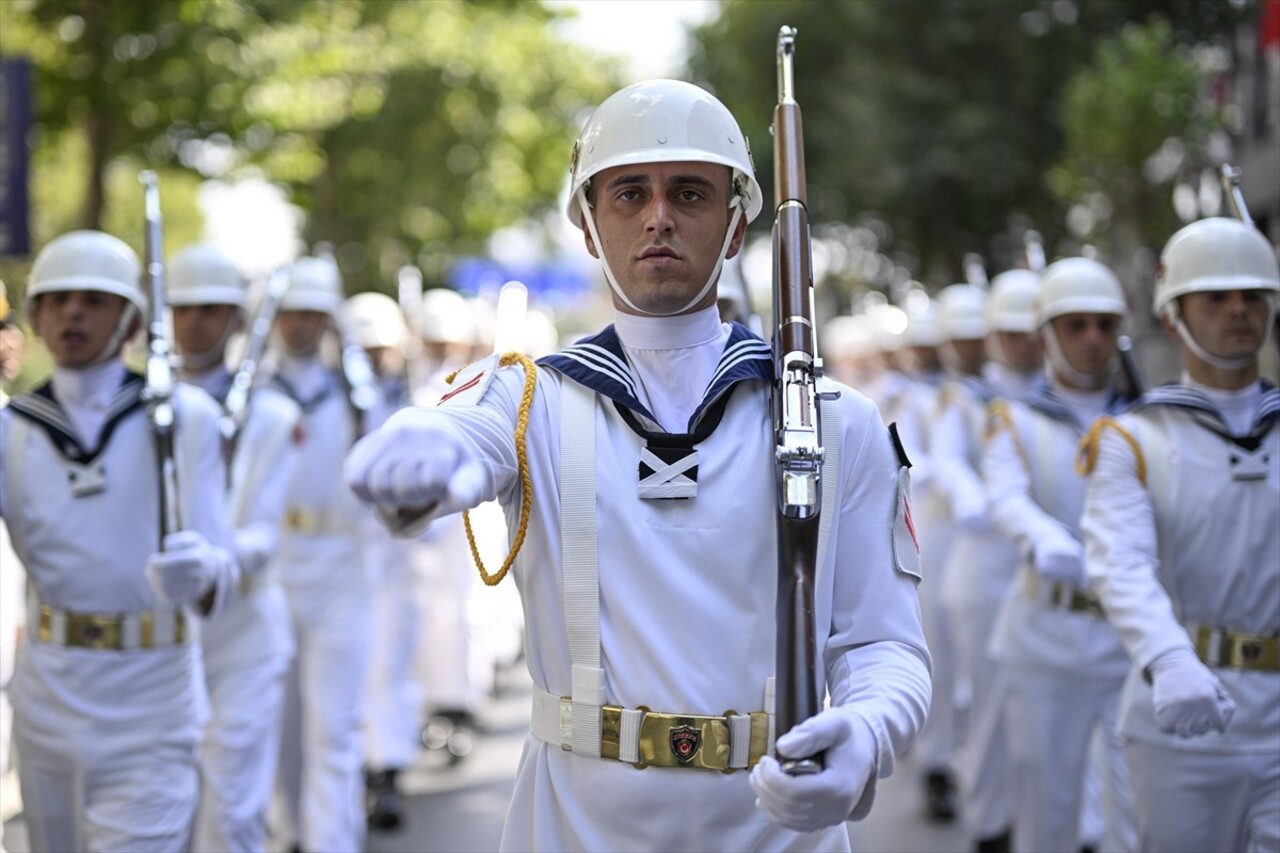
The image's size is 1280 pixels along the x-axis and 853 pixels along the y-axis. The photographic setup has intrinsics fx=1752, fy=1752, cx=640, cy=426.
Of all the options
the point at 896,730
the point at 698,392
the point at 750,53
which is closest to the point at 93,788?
the point at 698,392

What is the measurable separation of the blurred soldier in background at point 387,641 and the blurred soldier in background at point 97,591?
115 inches

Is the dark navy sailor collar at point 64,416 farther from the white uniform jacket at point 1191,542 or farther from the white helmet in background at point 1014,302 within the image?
the white helmet in background at point 1014,302

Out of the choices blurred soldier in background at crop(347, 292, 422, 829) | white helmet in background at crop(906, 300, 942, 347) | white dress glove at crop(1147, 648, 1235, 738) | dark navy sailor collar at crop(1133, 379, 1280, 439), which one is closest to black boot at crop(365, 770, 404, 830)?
blurred soldier in background at crop(347, 292, 422, 829)

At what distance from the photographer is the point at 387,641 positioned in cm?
1042

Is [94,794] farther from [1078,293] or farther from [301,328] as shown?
[1078,293]

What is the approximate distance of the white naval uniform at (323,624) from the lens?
7902 millimetres

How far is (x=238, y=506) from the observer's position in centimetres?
710

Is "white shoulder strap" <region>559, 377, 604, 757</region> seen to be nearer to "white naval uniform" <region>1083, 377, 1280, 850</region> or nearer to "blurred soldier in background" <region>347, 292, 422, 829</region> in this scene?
"white naval uniform" <region>1083, 377, 1280, 850</region>

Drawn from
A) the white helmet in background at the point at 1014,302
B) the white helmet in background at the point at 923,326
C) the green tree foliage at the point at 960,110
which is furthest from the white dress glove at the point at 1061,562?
the green tree foliage at the point at 960,110

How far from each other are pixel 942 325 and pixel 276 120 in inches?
215

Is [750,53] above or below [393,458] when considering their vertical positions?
above

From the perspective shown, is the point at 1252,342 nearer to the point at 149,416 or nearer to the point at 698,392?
the point at 698,392

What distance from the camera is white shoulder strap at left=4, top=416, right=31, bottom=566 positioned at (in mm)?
5461

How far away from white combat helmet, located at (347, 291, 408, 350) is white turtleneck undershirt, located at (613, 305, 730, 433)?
27.9 ft
